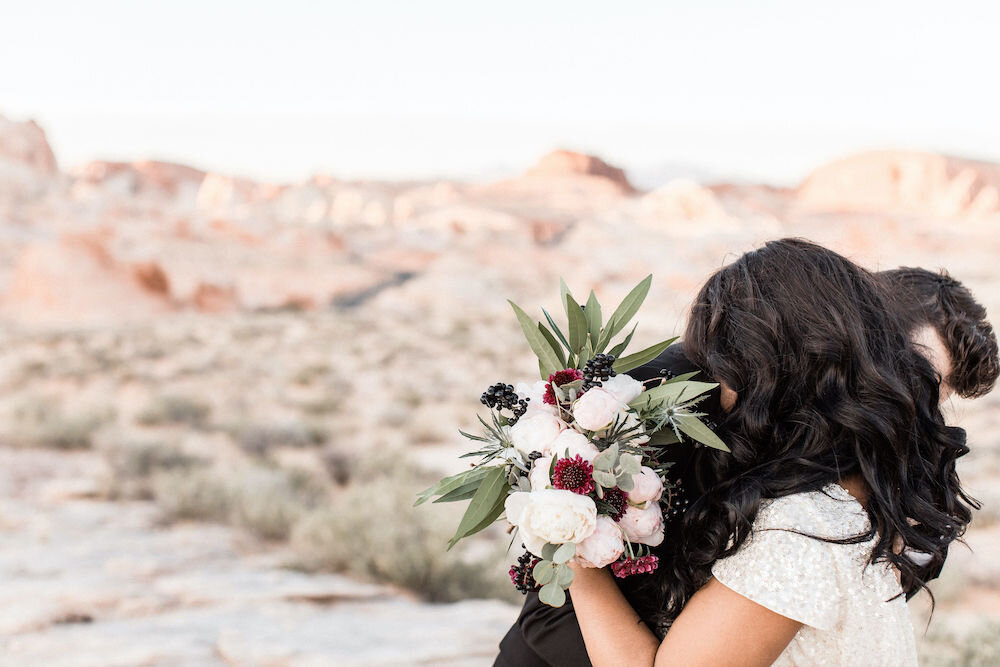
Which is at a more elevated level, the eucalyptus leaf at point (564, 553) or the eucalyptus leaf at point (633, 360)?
the eucalyptus leaf at point (633, 360)

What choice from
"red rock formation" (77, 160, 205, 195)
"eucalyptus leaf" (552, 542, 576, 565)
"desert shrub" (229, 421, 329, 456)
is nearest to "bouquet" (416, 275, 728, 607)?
"eucalyptus leaf" (552, 542, 576, 565)

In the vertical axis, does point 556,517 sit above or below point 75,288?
above

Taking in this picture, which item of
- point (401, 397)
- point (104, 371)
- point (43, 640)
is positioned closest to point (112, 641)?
point (43, 640)

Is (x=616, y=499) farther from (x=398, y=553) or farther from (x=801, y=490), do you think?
(x=398, y=553)

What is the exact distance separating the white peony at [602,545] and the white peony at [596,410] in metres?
0.17

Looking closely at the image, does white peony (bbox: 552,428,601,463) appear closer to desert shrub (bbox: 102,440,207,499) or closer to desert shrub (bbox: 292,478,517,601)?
desert shrub (bbox: 292,478,517,601)

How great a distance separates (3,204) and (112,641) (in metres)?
26.4

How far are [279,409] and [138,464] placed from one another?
9.85ft

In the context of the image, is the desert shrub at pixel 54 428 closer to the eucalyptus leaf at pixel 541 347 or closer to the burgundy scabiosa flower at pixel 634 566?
the eucalyptus leaf at pixel 541 347

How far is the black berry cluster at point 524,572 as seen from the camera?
145 centimetres

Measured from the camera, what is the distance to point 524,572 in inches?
59.1

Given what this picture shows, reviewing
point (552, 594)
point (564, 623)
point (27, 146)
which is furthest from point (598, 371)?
point (27, 146)

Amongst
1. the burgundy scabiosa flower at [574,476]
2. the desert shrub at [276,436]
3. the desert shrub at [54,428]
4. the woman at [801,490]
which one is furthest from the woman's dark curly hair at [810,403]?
the desert shrub at [54,428]

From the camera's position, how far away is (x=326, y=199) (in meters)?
39.8
